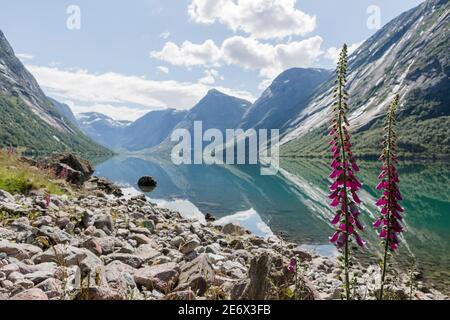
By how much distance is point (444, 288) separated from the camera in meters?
19.6

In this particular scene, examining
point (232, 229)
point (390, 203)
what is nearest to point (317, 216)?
point (232, 229)

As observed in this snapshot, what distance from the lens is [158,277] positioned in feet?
27.0

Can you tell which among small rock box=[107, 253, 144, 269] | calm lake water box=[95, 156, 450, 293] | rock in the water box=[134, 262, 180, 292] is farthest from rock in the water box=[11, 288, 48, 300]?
calm lake water box=[95, 156, 450, 293]

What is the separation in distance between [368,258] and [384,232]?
19.5 meters

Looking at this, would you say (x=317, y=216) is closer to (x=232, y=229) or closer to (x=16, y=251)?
(x=232, y=229)

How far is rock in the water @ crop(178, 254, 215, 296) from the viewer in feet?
25.6

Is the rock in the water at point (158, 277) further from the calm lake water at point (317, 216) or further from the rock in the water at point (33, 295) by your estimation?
the calm lake water at point (317, 216)

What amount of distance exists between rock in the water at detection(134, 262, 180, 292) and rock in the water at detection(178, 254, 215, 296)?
173 millimetres

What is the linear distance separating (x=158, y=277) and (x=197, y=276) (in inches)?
35.8

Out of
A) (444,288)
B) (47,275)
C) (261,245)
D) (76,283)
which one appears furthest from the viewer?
(261,245)

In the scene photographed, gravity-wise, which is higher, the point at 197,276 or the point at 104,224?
the point at 104,224
